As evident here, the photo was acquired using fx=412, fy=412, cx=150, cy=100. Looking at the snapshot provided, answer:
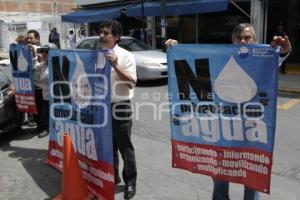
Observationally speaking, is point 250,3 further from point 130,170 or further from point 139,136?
point 130,170

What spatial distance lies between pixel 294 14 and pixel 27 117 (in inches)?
461

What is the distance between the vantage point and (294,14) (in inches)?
614

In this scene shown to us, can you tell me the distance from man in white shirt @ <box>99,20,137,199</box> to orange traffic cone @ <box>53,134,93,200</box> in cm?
45

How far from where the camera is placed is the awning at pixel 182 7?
14.2 meters

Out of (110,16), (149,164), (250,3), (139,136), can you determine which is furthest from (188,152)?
(110,16)

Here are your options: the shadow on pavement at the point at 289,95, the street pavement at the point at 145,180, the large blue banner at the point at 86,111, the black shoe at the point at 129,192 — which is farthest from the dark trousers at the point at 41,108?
the shadow on pavement at the point at 289,95

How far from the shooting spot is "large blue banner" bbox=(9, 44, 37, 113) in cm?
617

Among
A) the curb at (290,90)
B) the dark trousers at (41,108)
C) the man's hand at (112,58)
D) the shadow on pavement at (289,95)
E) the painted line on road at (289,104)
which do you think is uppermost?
the man's hand at (112,58)

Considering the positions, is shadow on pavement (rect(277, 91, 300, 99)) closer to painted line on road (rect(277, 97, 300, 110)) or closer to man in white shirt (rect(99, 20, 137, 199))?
painted line on road (rect(277, 97, 300, 110))

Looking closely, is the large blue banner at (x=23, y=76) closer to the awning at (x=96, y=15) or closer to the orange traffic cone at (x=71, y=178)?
the orange traffic cone at (x=71, y=178)

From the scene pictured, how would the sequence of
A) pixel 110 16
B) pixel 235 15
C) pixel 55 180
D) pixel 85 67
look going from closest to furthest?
pixel 85 67, pixel 55 180, pixel 235 15, pixel 110 16

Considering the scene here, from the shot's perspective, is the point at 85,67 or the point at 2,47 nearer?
the point at 85,67

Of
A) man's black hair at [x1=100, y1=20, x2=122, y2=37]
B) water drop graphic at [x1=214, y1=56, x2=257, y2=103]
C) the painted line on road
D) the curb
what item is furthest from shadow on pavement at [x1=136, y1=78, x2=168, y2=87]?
water drop graphic at [x1=214, y1=56, x2=257, y2=103]

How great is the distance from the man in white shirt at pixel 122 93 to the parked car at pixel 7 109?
2571mm
